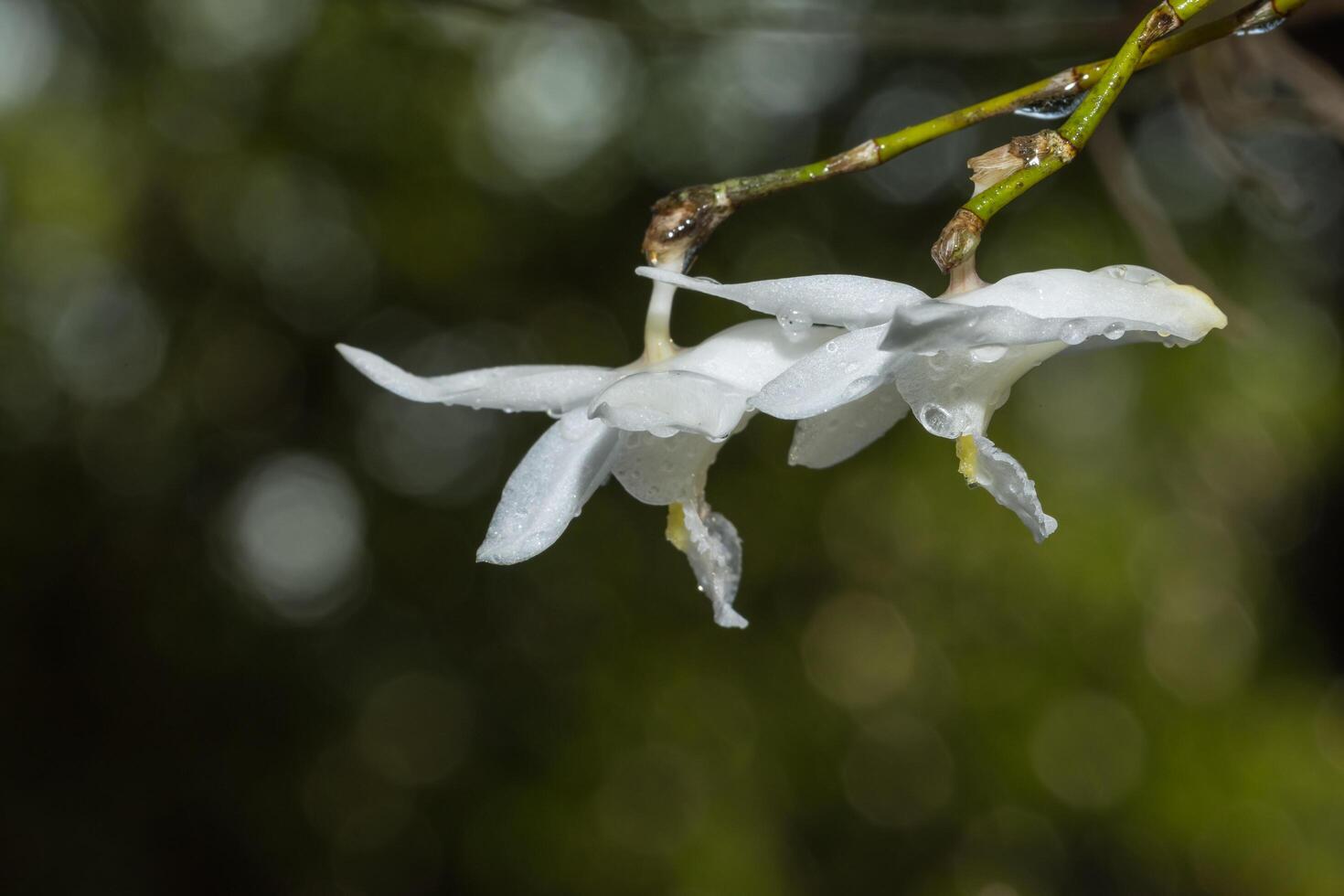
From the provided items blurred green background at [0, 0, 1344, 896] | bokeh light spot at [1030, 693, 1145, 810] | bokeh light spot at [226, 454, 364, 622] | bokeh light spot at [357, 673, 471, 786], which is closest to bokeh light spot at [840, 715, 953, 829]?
blurred green background at [0, 0, 1344, 896]

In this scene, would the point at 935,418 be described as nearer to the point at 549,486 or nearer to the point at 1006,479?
the point at 1006,479

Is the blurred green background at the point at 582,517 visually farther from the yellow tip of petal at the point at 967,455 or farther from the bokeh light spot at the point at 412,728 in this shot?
the yellow tip of petal at the point at 967,455

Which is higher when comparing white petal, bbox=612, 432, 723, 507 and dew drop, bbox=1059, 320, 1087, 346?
dew drop, bbox=1059, 320, 1087, 346

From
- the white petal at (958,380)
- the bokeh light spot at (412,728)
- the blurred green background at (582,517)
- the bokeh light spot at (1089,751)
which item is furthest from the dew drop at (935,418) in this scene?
the bokeh light spot at (412,728)

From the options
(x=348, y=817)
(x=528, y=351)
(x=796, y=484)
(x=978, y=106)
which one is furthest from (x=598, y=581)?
(x=978, y=106)

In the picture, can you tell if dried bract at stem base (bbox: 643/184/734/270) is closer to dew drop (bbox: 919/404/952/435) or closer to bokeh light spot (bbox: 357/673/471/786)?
dew drop (bbox: 919/404/952/435)

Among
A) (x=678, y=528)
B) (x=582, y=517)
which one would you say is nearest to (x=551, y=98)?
(x=582, y=517)
